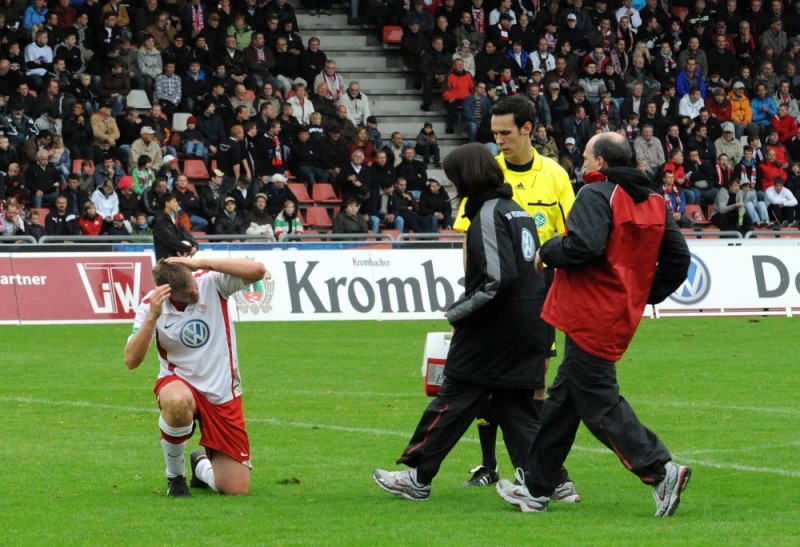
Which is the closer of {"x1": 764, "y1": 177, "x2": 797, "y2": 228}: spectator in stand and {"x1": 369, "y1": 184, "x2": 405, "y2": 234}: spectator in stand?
{"x1": 369, "y1": 184, "x2": 405, "y2": 234}: spectator in stand

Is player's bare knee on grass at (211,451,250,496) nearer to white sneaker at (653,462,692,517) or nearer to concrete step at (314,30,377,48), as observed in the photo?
white sneaker at (653,462,692,517)

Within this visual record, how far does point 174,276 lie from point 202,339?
0.43 meters

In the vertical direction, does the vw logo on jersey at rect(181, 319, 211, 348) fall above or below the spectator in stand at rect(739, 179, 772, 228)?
above

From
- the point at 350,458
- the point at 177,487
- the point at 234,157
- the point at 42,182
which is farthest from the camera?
the point at 234,157

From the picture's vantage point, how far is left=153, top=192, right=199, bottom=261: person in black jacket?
65.6 feet

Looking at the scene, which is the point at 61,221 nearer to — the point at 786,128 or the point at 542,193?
the point at 542,193

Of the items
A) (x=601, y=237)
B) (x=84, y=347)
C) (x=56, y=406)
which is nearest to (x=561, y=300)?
(x=601, y=237)

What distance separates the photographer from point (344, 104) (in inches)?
1212

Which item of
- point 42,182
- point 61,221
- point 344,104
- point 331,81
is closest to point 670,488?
point 61,221

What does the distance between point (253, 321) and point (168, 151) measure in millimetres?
6561

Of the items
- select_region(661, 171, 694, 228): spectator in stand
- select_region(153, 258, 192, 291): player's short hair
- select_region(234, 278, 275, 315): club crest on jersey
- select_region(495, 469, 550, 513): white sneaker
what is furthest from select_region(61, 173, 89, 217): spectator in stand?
select_region(495, 469, 550, 513): white sneaker

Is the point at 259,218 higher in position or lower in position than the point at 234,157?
lower

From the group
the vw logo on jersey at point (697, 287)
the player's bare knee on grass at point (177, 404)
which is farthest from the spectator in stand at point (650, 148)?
the player's bare knee on grass at point (177, 404)

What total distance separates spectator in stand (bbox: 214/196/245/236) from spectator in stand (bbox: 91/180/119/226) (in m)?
1.77
